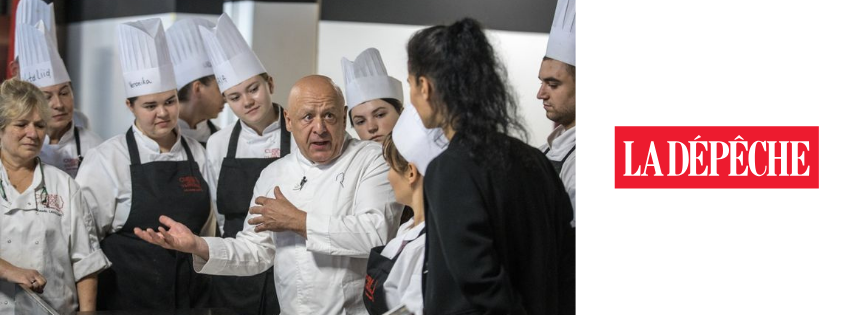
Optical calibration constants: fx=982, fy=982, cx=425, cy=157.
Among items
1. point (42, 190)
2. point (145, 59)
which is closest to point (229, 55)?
point (145, 59)

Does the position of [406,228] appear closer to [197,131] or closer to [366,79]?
[366,79]

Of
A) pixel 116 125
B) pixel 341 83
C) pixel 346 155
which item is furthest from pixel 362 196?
pixel 116 125

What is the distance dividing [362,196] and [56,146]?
836 mm

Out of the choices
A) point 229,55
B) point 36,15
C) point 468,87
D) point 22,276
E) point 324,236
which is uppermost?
point 36,15

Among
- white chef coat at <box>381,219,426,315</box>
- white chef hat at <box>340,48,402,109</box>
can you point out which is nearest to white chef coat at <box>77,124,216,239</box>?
white chef hat at <box>340,48,402,109</box>

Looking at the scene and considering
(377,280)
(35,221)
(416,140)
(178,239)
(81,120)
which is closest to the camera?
(416,140)

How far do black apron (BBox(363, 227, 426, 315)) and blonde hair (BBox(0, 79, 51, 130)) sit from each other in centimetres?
90

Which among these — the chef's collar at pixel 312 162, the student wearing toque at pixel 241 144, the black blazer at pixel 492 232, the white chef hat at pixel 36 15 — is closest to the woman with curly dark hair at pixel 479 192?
the black blazer at pixel 492 232

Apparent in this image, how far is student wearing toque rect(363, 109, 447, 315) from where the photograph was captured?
201cm

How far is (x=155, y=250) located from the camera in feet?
7.88

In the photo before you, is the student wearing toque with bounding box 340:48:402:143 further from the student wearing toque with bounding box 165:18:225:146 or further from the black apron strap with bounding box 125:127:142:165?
the black apron strap with bounding box 125:127:142:165

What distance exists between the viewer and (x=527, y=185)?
1952 mm
